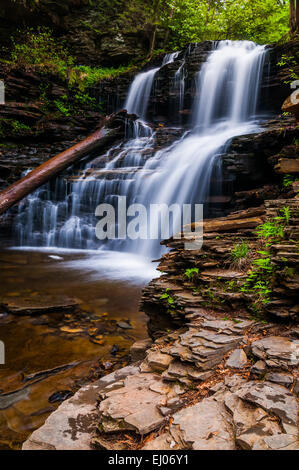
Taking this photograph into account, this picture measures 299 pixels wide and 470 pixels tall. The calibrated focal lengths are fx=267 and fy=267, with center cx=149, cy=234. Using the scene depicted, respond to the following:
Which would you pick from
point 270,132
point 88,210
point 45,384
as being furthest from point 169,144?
point 45,384

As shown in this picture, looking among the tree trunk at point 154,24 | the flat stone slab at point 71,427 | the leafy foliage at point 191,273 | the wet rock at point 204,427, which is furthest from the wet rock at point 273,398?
the tree trunk at point 154,24

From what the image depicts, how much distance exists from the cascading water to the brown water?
3.14 m

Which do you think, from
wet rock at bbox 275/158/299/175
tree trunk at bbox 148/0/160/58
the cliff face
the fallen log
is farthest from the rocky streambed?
the cliff face

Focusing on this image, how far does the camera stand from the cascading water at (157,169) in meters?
8.74

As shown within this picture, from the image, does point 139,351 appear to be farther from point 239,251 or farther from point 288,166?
point 288,166

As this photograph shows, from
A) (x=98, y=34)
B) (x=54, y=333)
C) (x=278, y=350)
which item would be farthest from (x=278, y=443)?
(x=98, y=34)

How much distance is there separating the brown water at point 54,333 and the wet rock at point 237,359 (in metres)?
1.44

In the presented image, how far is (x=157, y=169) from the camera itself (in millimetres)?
9742

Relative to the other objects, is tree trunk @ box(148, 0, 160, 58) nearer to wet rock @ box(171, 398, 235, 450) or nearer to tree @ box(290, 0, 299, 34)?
tree @ box(290, 0, 299, 34)

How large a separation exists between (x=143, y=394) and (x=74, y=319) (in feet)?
8.35

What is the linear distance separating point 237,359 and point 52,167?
31.4 ft

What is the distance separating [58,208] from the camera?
10.3 meters

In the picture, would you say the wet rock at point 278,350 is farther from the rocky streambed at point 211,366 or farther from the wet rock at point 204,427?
the wet rock at point 204,427

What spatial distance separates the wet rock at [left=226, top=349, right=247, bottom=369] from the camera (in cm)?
186
